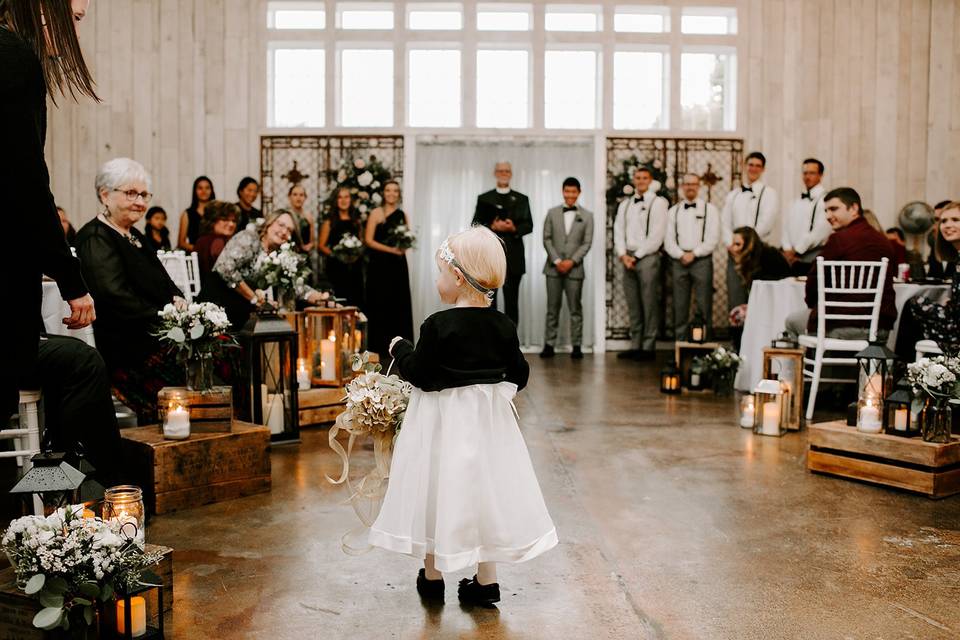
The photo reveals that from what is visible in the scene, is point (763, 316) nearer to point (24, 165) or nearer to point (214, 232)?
point (214, 232)

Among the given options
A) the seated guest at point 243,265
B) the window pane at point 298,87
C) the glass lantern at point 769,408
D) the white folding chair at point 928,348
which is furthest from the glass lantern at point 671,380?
the window pane at point 298,87

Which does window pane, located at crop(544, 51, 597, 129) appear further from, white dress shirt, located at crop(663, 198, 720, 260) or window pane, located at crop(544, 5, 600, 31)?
white dress shirt, located at crop(663, 198, 720, 260)

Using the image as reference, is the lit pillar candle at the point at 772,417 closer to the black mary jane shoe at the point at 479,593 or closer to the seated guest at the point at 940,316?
the seated guest at the point at 940,316

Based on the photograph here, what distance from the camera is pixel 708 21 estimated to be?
440 inches

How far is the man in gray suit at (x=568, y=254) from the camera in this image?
32.3ft

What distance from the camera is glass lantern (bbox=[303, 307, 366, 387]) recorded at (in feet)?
18.8

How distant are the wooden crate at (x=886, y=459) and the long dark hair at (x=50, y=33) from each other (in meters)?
3.80

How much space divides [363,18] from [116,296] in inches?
301

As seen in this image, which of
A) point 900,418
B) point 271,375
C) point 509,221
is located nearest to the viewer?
point 900,418

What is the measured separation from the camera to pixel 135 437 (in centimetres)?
387

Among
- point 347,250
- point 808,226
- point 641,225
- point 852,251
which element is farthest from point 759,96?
point 347,250

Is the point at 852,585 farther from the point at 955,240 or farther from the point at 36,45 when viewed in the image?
the point at 955,240

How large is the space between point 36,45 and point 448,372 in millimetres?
1434

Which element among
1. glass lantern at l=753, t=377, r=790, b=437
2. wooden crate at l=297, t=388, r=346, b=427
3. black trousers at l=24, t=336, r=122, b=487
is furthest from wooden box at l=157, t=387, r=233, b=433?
glass lantern at l=753, t=377, r=790, b=437
